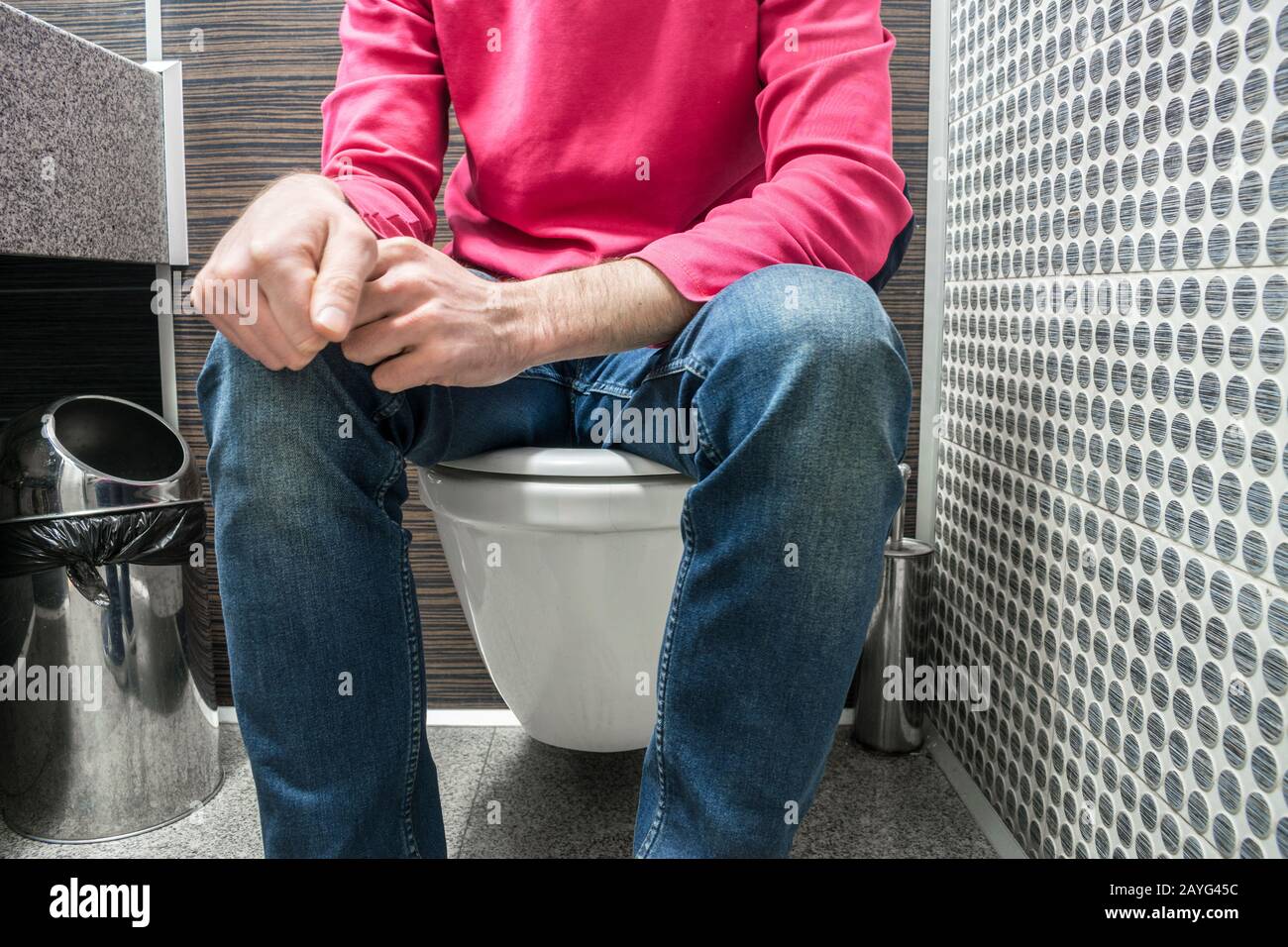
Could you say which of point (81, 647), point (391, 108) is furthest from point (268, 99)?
point (81, 647)

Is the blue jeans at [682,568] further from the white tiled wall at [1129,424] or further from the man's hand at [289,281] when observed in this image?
the white tiled wall at [1129,424]

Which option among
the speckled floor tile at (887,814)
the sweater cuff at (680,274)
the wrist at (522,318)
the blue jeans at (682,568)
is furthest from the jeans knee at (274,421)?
the speckled floor tile at (887,814)

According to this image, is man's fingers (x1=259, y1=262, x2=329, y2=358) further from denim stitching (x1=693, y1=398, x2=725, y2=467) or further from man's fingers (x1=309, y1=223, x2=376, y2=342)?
denim stitching (x1=693, y1=398, x2=725, y2=467)

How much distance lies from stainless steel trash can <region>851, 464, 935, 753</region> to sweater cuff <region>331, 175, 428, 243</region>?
0.67 metres

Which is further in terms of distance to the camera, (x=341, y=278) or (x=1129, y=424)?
(x=1129, y=424)

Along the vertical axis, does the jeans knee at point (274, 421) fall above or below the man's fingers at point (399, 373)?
below

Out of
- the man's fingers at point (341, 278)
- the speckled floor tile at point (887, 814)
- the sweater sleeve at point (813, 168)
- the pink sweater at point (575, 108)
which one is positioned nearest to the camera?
the man's fingers at point (341, 278)

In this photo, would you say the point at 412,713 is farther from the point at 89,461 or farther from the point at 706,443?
the point at 89,461

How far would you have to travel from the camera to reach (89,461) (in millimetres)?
1057

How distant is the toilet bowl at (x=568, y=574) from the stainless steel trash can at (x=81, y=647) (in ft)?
1.23

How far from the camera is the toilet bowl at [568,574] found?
0.70 m

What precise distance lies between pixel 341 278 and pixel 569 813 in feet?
2.20

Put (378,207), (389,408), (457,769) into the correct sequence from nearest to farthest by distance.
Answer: (389,408)
(378,207)
(457,769)

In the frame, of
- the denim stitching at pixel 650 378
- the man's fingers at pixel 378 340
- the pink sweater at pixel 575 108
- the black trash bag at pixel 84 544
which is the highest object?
the pink sweater at pixel 575 108
